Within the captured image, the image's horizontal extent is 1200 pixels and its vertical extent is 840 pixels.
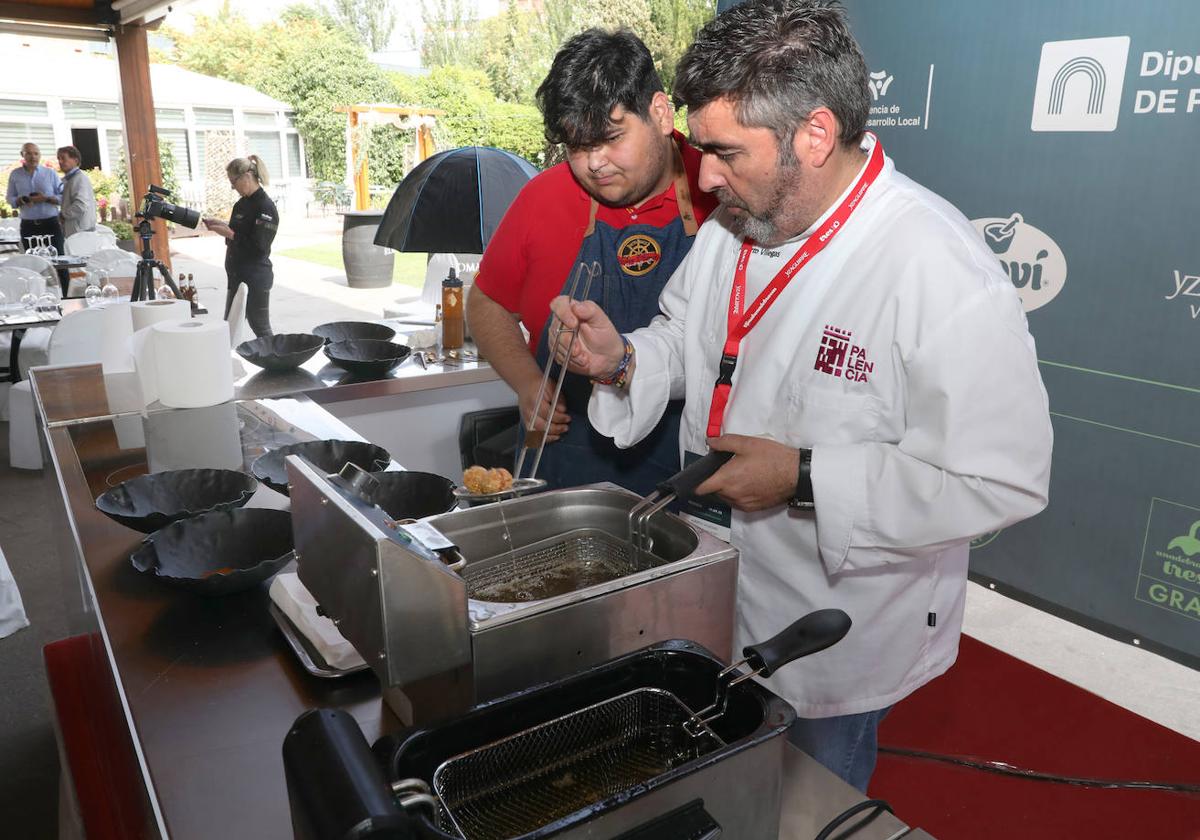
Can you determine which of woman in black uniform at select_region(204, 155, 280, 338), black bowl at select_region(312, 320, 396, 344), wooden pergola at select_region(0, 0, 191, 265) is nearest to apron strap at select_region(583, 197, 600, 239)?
black bowl at select_region(312, 320, 396, 344)

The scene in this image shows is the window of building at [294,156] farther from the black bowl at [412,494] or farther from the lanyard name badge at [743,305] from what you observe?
the lanyard name badge at [743,305]

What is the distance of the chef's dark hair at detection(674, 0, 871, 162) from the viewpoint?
3.73ft

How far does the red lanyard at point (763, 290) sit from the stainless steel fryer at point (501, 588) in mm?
263

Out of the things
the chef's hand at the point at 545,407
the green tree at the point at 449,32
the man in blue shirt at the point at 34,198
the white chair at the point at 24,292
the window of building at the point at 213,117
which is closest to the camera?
the chef's hand at the point at 545,407

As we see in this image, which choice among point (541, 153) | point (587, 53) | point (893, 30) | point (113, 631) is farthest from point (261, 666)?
point (541, 153)

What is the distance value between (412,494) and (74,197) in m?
9.36

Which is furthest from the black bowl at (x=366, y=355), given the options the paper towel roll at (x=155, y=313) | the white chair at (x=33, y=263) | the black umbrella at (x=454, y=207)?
the white chair at (x=33, y=263)

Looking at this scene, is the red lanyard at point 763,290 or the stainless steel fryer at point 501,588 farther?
the red lanyard at point 763,290

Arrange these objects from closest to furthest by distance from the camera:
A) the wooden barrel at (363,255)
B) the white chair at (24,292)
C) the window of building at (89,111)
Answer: the white chair at (24,292)
the wooden barrel at (363,255)
the window of building at (89,111)

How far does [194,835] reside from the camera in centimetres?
87

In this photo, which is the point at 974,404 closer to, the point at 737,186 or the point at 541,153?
the point at 737,186

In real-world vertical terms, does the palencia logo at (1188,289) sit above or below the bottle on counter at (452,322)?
above

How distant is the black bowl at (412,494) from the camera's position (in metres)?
1.54

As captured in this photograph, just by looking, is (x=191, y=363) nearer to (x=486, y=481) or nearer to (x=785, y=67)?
(x=486, y=481)
